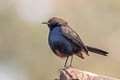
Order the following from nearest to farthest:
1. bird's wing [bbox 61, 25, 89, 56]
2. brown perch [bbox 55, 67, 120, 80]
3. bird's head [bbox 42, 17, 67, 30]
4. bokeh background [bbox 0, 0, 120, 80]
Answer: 1. brown perch [bbox 55, 67, 120, 80]
2. bird's wing [bbox 61, 25, 89, 56]
3. bird's head [bbox 42, 17, 67, 30]
4. bokeh background [bbox 0, 0, 120, 80]

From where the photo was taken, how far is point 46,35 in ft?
57.7

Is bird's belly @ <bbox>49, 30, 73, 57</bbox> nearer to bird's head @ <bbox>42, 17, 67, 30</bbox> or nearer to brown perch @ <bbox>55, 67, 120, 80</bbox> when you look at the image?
bird's head @ <bbox>42, 17, 67, 30</bbox>

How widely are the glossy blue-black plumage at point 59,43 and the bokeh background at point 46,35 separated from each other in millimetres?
7405

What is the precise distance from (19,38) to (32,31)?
1.51 ft

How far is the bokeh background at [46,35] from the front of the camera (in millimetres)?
17188

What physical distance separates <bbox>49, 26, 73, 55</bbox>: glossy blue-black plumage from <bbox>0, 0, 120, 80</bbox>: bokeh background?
24.3 ft

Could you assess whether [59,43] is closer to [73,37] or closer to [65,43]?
[65,43]

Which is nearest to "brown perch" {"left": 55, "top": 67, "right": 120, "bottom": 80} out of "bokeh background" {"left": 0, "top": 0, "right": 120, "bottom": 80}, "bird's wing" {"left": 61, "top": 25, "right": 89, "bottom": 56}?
"bird's wing" {"left": 61, "top": 25, "right": 89, "bottom": 56}

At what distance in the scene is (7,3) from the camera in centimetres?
2089

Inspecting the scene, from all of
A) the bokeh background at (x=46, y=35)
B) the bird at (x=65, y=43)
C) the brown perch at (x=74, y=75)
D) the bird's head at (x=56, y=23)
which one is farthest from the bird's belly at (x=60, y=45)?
the bokeh background at (x=46, y=35)

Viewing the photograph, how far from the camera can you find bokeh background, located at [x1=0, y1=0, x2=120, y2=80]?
A: 1719cm

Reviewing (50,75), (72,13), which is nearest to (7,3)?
(72,13)

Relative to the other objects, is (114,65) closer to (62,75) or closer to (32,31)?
(32,31)

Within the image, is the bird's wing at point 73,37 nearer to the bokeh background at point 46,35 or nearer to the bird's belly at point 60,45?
the bird's belly at point 60,45
